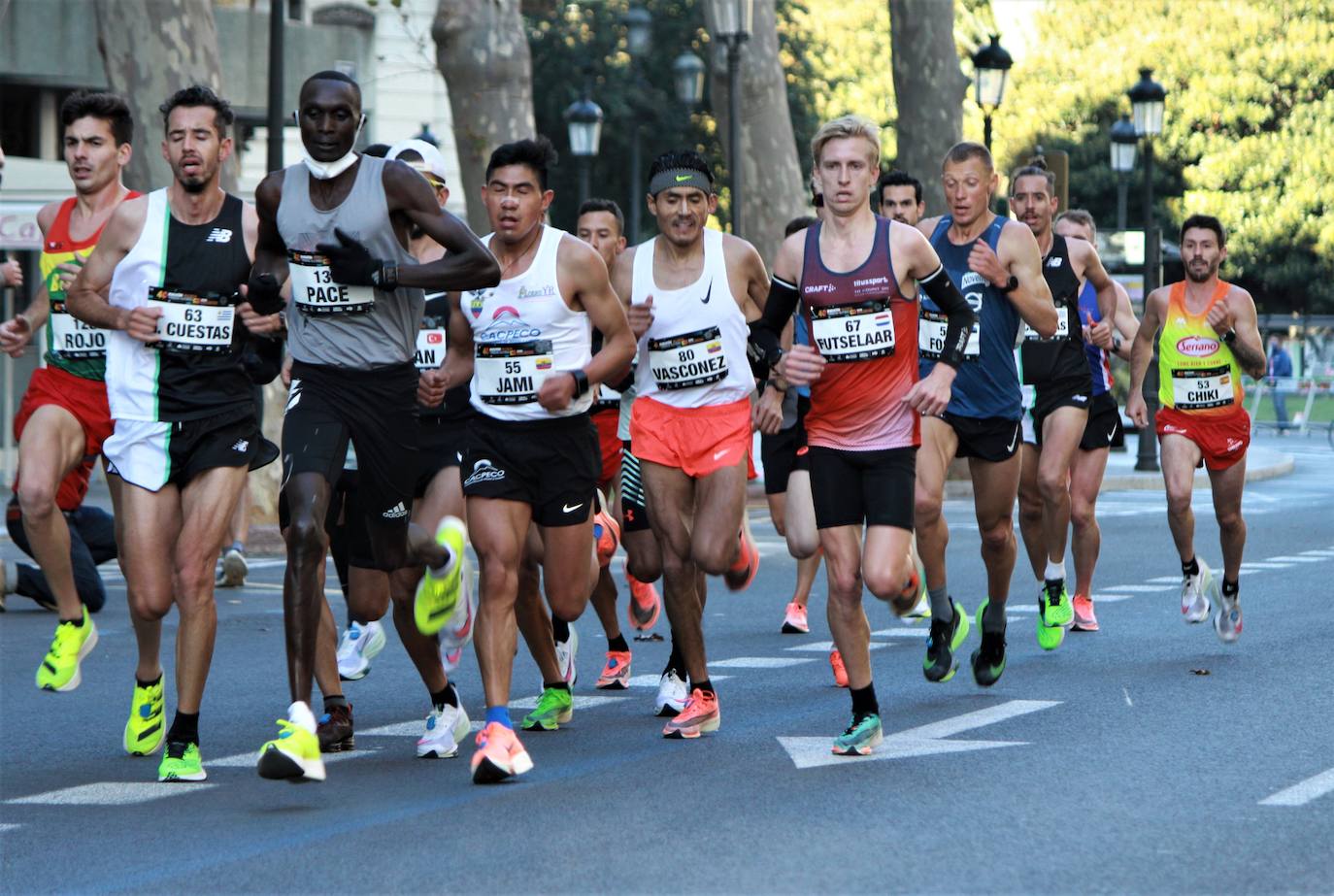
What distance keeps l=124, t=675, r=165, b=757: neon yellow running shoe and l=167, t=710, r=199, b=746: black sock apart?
48cm

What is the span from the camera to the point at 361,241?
732 centimetres

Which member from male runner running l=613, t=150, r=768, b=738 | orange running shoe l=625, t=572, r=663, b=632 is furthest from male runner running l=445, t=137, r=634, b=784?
orange running shoe l=625, t=572, r=663, b=632

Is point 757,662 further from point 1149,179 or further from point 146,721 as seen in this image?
point 1149,179

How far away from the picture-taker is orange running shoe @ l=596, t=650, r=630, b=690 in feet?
32.1

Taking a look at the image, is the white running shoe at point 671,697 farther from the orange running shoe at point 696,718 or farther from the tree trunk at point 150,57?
the tree trunk at point 150,57

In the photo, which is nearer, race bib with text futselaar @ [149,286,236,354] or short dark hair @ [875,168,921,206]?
race bib with text futselaar @ [149,286,236,354]

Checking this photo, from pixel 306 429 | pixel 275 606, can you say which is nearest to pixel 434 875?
pixel 306 429

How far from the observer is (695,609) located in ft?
27.8

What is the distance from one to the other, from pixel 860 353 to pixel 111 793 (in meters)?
2.96

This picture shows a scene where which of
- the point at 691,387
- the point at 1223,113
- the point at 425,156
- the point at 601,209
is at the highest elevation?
the point at 1223,113

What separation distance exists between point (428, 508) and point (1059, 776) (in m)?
2.77

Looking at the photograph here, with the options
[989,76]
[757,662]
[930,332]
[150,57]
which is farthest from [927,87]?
[930,332]

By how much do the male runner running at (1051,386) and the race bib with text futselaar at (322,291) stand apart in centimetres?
485

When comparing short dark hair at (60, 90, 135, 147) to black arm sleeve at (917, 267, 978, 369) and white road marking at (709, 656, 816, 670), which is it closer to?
black arm sleeve at (917, 267, 978, 369)
